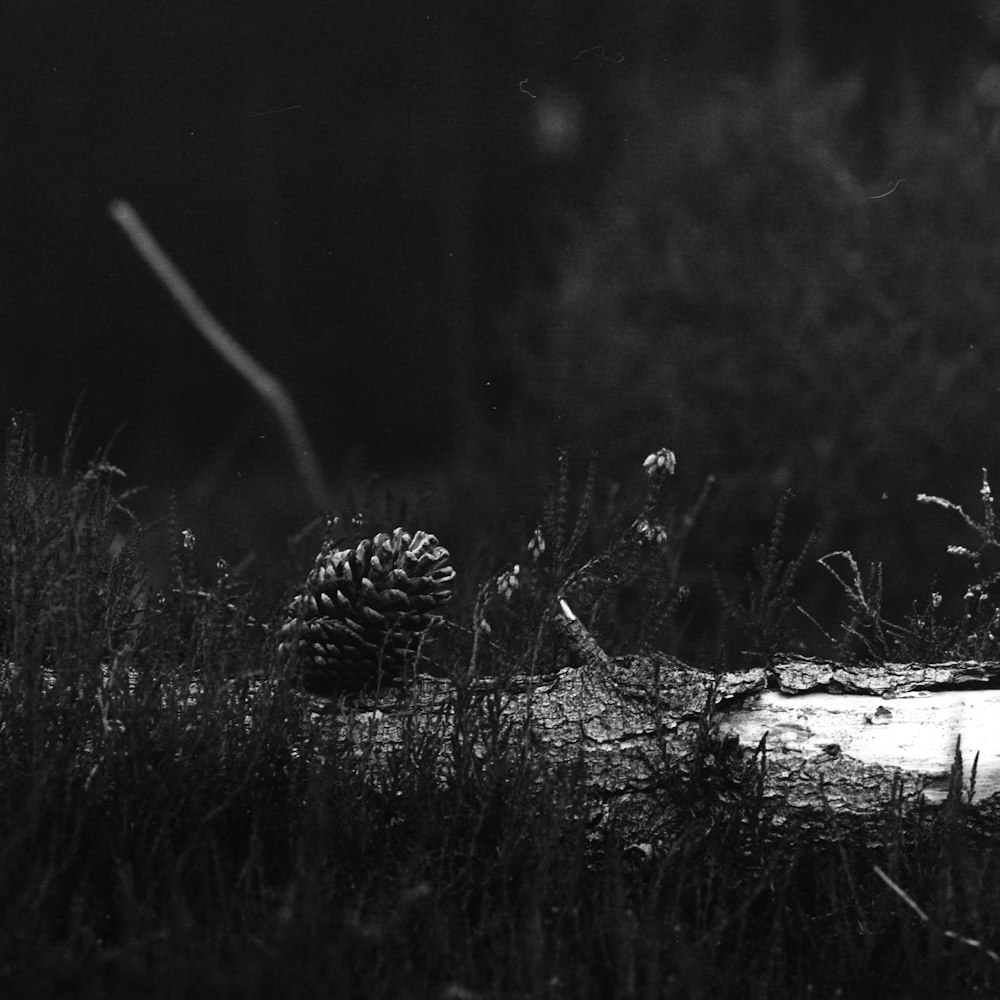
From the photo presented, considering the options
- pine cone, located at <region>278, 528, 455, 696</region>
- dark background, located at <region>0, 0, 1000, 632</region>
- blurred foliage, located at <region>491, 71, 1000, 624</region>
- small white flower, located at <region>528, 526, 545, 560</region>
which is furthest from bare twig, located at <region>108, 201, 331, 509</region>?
pine cone, located at <region>278, 528, 455, 696</region>

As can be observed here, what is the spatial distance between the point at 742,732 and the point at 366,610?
756mm

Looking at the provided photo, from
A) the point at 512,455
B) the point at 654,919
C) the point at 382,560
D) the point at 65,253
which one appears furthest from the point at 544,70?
the point at 654,919

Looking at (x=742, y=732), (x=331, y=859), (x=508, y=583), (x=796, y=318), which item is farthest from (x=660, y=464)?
(x=796, y=318)

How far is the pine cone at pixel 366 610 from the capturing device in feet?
7.27

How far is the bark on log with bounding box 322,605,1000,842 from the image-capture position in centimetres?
204

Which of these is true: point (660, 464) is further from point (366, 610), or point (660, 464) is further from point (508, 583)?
point (366, 610)

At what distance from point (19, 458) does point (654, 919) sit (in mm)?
1490

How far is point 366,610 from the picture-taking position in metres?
2.21

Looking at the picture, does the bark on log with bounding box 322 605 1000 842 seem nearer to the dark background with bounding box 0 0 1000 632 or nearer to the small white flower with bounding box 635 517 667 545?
the small white flower with bounding box 635 517 667 545

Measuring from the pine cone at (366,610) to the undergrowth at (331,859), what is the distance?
0.10 metres

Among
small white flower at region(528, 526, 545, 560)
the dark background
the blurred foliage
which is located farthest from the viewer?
the dark background

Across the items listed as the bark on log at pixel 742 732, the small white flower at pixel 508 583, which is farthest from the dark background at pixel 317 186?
the bark on log at pixel 742 732

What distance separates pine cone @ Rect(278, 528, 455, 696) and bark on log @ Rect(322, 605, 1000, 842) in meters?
0.09

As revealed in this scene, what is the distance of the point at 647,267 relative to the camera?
637 centimetres
